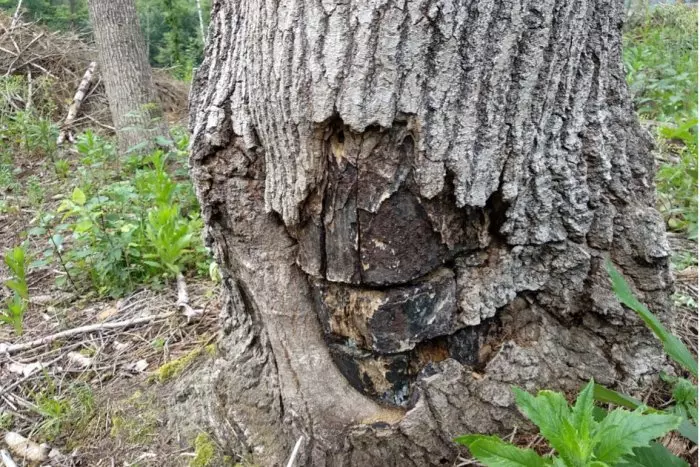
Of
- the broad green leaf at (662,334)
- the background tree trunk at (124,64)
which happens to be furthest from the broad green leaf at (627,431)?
the background tree trunk at (124,64)

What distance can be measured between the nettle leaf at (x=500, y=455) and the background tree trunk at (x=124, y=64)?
5.62m

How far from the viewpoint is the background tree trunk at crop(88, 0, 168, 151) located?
20.2 feet

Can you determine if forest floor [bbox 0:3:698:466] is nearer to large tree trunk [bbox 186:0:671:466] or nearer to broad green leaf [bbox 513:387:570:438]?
large tree trunk [bbox 186:0:671:466]

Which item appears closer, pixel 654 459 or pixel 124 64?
pixel 654 459

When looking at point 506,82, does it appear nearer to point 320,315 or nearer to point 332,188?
point 332,188

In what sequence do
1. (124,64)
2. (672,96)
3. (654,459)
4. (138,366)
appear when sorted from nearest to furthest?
(654,459)
(138,366)
(672,96)
(124,64)

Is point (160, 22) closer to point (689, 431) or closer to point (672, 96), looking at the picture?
point (672, 96)

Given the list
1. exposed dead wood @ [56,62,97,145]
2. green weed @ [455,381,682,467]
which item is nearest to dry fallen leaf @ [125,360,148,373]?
green weed @ [455,381,682,467]

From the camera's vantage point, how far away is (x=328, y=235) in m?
1.44

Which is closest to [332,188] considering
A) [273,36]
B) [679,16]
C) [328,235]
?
[328,235]

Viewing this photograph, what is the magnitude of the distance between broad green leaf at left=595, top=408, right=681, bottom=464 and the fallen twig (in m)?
1.99

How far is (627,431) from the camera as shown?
1112 mm

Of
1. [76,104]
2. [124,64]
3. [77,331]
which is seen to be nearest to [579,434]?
[77,331]

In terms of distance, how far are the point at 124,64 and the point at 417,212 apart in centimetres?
590
